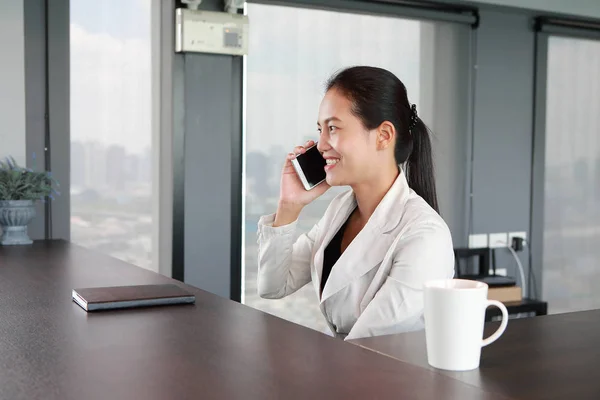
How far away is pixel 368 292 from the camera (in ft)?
6.29

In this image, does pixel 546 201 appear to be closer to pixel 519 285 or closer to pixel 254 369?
pixel 519 285

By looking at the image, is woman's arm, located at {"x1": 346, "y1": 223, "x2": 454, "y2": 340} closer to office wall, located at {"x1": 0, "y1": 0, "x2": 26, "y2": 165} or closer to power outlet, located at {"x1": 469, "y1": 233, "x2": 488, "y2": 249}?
office wall, located at {"x1": 0, "y1": 0, "x2": 26, "y2": 165}

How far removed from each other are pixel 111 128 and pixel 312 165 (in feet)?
4.48

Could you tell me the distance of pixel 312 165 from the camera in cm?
224

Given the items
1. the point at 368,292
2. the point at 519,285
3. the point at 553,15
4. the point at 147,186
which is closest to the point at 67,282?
the point at 368,292

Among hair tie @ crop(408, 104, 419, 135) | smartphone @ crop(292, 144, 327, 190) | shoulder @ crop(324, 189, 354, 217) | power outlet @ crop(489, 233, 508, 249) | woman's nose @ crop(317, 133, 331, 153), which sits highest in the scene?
hair tie @ crop(408, 104, 419, 135)

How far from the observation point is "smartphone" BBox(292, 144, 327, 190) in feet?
7.27

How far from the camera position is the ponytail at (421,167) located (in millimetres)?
2166

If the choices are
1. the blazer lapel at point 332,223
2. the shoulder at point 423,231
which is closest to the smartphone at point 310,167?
the blazer lapel at point 332,223

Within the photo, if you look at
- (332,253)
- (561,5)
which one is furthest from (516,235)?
(332,253)

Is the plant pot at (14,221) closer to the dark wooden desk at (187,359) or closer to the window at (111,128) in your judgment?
the window at (111,128)

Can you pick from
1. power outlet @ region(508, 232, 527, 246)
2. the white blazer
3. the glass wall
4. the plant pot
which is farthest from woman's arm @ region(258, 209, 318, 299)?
the glass wall

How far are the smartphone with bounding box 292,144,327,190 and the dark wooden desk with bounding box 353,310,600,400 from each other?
94 cm

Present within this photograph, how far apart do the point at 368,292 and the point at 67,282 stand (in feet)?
2.50
